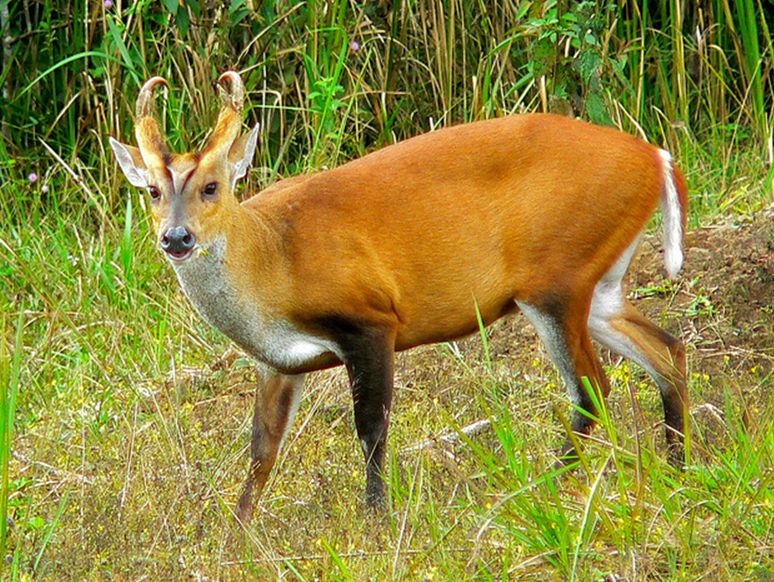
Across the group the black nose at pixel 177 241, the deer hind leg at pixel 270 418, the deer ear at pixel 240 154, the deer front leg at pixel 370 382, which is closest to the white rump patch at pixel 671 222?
the deer front leg at pixel 370 382

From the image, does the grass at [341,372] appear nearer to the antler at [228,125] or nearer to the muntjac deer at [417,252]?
the muntjac deer at [417,252]

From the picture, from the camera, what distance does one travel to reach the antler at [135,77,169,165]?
5.14 metres

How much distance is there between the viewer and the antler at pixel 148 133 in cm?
514

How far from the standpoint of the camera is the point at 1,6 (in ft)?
26.8

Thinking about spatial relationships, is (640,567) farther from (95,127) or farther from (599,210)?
(95,127)

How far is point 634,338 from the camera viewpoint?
585cm

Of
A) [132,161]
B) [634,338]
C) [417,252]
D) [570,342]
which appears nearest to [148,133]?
[132,161]

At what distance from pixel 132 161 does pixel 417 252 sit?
1.02m

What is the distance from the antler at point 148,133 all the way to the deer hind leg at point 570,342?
1.38 metres

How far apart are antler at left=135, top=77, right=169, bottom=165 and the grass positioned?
0.76 m

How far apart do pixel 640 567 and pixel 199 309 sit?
6.26ft

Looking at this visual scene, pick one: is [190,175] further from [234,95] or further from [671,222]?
[671,222]

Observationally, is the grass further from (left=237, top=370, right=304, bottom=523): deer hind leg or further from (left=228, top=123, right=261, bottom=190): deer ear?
(left=228, top=123, right=261, bottom=190): deer ear

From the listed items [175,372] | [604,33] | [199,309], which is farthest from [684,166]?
[199,309]
